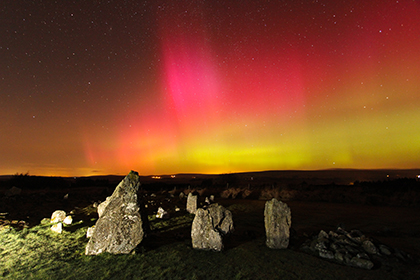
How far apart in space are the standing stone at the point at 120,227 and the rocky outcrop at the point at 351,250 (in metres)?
6.47

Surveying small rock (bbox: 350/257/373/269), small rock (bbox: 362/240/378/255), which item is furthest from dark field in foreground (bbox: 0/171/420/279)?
small rock (bbox: 362/240/378/255)

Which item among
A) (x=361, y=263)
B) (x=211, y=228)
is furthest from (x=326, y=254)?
(x=211, y=228)

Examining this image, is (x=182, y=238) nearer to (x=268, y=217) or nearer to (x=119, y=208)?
(x=119, y=208)

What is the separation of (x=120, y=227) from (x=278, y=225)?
608cm

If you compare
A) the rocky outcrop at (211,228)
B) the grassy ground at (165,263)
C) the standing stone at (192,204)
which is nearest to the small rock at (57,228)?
the grassy ground at (165,263)

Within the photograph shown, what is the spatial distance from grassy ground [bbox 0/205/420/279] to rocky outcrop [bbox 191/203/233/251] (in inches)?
13.1

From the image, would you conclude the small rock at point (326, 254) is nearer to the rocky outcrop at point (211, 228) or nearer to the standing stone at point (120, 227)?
the rocky outcrop at point (211, 228)

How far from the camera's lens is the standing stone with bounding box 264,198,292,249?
8.87 meters

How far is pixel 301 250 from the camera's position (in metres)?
8.69

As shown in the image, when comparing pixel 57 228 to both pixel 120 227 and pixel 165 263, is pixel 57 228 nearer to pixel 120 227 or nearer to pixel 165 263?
pixel 120 227

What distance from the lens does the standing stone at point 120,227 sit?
8.12 metres

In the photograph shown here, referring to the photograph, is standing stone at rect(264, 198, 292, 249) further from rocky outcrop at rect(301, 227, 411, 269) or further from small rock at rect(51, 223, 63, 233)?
small rock at rect(51, 223, 63, 233)

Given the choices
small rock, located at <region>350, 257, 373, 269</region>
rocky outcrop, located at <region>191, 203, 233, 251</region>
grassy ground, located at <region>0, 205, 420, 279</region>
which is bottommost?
small rock, located at <region>350, 257, 373, 269</region>

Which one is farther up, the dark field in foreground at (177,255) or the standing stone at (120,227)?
the standing stone at (120,227)
